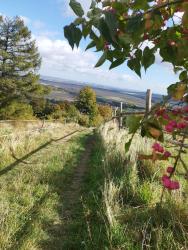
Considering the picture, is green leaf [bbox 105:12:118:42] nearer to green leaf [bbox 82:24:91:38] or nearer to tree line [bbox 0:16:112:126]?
green leaf [bbox 82:24:91:38]

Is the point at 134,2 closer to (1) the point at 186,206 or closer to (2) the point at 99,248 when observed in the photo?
(2) the point at 99,248

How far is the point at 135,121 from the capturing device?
1.30 meters

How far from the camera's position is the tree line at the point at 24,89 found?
41.9 m

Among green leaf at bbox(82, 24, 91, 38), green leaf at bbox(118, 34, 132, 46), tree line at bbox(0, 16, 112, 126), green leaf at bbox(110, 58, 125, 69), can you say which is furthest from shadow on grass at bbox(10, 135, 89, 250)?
tree line at bbox(0, 16, 112, 126)

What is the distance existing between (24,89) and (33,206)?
39496 mm

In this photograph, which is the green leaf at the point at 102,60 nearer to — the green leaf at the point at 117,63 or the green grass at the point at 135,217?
the green leaf at the point at 117,63

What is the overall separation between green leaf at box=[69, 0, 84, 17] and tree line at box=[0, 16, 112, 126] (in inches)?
1502

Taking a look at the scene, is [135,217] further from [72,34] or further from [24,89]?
[24,89]

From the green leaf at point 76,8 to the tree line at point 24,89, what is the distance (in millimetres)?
38149

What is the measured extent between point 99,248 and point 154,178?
8.74 feet

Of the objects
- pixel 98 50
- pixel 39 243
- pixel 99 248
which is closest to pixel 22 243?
pixel 39 243

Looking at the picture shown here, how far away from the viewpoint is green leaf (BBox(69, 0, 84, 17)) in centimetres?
132

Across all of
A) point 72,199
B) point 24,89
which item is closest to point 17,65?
point 24,89

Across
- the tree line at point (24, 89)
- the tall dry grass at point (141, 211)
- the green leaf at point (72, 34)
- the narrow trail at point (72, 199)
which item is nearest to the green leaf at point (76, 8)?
the green leaf at point (72, 34)
